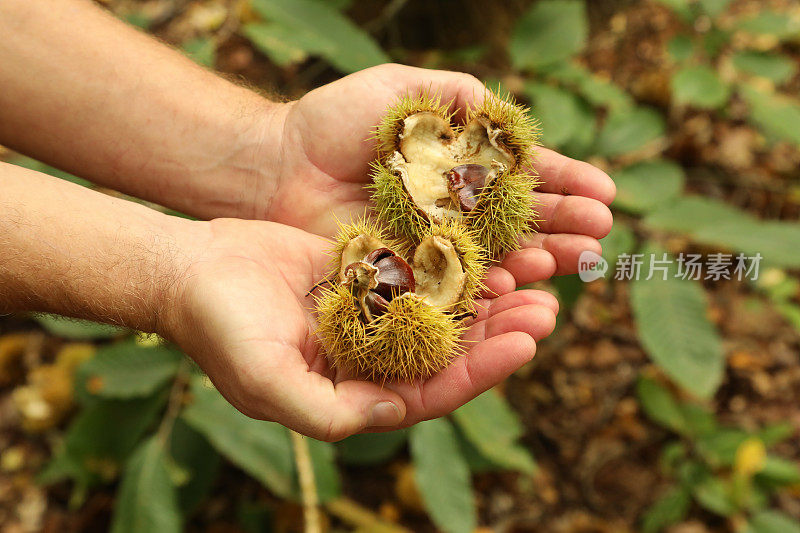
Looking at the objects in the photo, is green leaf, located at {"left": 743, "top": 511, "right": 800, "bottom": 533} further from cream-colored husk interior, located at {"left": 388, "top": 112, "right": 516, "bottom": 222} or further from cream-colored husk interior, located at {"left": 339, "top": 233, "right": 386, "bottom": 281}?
cream-colored husk interior, located at {"left": 339, "top": 233, "right": 386, "bottom": 281}

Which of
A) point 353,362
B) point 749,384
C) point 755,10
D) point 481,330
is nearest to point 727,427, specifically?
point 749,384

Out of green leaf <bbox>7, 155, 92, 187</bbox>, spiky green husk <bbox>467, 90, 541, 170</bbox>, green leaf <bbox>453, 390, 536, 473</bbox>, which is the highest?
spiky green husk <bbox>467, 90, 541, 170</bbox>

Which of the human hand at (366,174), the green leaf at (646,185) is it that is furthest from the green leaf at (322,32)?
the green leaf at (646,185)

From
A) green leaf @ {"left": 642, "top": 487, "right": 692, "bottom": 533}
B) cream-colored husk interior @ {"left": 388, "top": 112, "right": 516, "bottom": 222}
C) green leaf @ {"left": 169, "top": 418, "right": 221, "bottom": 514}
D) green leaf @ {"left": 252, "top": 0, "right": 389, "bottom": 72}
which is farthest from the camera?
green leaf @ {"left": 642, "top": 487, "right": 692, "bottom": 533}

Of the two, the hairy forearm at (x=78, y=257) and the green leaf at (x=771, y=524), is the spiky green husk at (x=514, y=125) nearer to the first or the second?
→ the hairy forearm at (x=78, y=257)

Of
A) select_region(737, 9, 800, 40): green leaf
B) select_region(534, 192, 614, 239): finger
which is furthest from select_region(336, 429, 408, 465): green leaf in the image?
select_region(737, 9, 800, 40): green leaf

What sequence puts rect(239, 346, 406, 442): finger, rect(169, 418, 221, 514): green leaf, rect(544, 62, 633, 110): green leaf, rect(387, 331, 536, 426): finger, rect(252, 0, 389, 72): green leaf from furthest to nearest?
rect(544, 62, 633, 110): green leaf → rect(252, 0, 389, 72): green leaf → rect(169, 418, 221, 514): green leaf → rect(387, 331, 536, 426): finger → rect(239, 346, 406, 442): finger

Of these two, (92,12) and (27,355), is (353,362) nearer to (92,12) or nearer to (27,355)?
(92,12)
